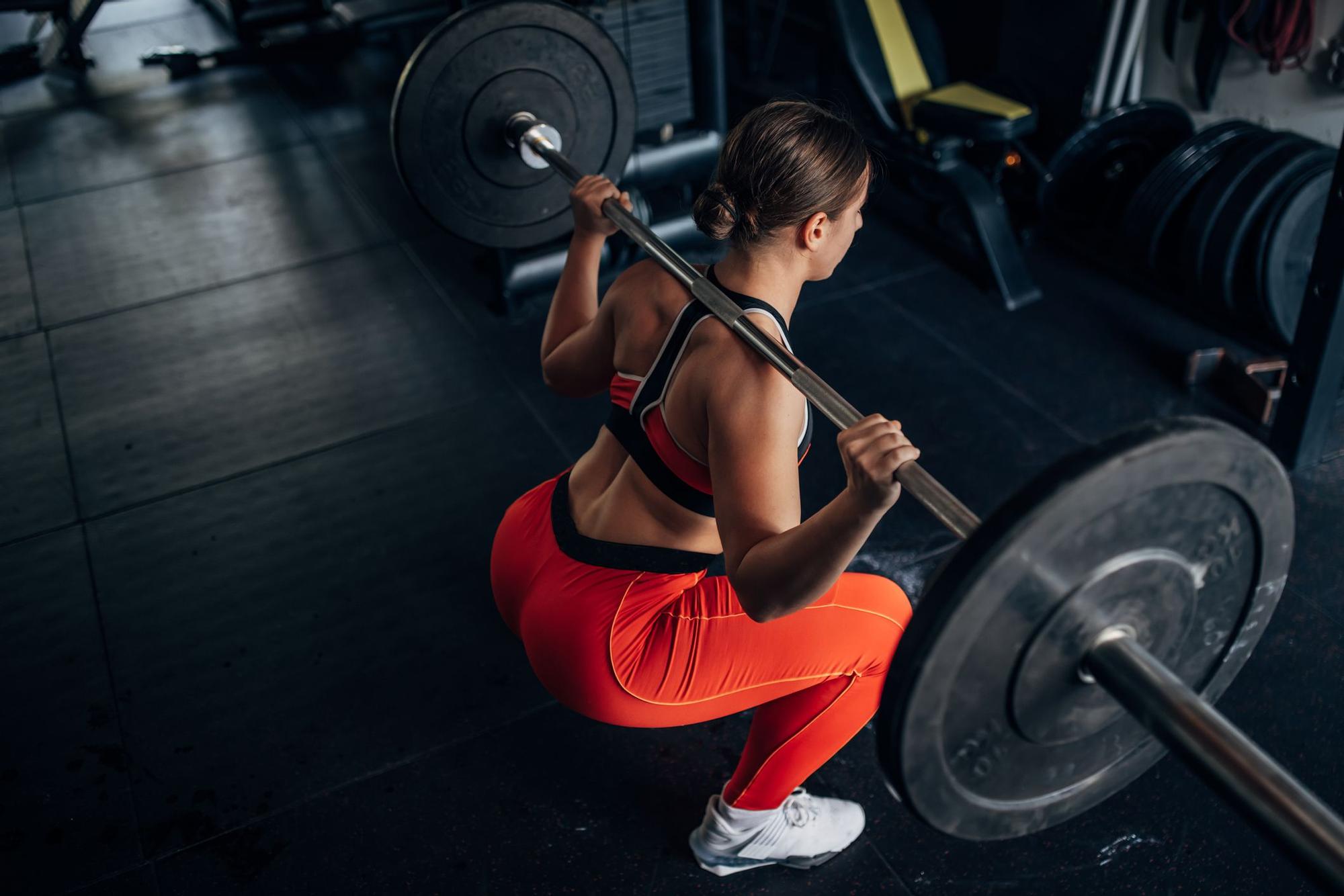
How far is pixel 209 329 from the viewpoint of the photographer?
3.35 metres

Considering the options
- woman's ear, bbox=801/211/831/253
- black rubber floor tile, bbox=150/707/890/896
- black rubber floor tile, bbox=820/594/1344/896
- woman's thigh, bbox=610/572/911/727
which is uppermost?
woman's ear, bbox=801/211/831/253

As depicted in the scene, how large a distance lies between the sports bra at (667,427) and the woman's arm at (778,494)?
94 millimetres

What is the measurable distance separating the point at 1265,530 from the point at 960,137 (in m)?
2.44

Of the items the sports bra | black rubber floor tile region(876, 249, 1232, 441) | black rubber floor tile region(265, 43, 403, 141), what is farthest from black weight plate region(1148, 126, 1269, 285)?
black rubber floor tile region(265, 43, 403, 141)

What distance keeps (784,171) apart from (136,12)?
20.9ft

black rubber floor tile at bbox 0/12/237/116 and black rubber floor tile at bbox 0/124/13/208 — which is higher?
black rubber floor tile at bbox 0/12/237/116

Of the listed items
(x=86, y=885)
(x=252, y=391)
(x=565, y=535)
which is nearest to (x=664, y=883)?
(x=565, y=535)

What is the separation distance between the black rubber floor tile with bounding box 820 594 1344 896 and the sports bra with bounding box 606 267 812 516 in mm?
722

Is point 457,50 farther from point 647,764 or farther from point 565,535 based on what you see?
point 647,764

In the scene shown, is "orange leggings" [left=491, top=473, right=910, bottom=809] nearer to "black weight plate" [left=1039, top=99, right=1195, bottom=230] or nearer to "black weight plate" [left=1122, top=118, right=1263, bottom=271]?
"black weight plate" [left=1122, top=118, right=1263, bottom=271]

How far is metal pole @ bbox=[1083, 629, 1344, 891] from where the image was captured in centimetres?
85

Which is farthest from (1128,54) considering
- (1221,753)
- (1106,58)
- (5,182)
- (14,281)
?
(5,182)

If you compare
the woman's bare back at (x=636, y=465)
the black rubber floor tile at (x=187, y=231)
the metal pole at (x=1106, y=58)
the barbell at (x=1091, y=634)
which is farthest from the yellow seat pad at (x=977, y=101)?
the barbell at (x=1091, y=634)

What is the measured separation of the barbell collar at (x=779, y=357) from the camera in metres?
1.02
